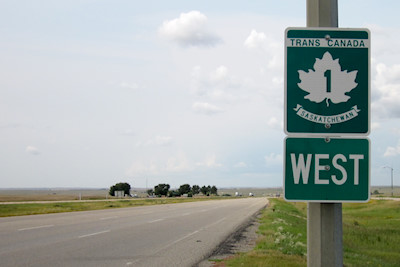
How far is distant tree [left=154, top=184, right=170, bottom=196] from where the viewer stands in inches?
5704

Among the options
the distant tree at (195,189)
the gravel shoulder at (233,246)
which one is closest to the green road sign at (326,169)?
the gravel shoulder at (233,246)

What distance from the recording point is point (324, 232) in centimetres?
302

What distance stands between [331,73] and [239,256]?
33.8ft

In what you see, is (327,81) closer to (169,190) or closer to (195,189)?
(169,190)

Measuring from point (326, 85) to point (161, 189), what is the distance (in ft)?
468

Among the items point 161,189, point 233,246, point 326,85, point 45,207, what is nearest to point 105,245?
point 233,246

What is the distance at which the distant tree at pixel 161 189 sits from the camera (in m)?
145

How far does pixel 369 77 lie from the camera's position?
3.18 metres

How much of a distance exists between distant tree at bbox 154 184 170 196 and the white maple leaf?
142626mm

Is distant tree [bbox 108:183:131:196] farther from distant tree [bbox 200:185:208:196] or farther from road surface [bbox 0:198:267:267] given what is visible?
road surface [bbox 0:198:267:267]

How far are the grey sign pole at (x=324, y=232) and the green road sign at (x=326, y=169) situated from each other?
0.07 meters

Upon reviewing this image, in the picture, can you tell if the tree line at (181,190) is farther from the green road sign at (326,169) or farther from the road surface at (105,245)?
the green road sign at (326,169)

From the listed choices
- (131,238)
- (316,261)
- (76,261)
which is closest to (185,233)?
(131,238)

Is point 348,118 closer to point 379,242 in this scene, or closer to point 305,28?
point 305,28
